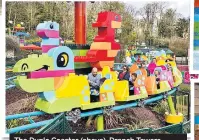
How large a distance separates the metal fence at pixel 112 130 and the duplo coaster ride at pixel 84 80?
0.18 feet

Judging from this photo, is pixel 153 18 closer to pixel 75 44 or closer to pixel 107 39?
Answer: pixel 107 39

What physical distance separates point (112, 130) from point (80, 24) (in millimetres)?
1010

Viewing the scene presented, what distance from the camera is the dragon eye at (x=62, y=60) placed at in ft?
9.44

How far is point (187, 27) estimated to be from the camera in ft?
10.3

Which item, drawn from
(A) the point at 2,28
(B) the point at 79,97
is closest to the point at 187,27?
(B) the point at 79,97

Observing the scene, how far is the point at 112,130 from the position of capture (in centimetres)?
310

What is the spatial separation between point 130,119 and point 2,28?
Result: 4.69 feet

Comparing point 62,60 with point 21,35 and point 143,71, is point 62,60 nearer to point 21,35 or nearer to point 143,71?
point 21,35

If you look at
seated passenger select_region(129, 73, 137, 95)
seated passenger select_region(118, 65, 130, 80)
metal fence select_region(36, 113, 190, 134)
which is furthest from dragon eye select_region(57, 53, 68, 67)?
seated passenger select_region(129, 73, 137, 95)

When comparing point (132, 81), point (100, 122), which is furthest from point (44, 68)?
point (132, 81)

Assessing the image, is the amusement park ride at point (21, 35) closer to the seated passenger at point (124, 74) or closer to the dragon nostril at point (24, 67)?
the dragon nostril at point (24, 67)

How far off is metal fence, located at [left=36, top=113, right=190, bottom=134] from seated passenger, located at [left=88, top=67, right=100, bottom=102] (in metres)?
0.32

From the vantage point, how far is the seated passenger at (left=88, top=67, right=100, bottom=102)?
3029 millimetres

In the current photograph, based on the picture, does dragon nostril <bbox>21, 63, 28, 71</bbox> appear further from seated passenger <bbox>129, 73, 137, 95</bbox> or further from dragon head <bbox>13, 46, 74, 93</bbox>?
seated passenger <bbox>129, 73, 137, 95</bbox>
